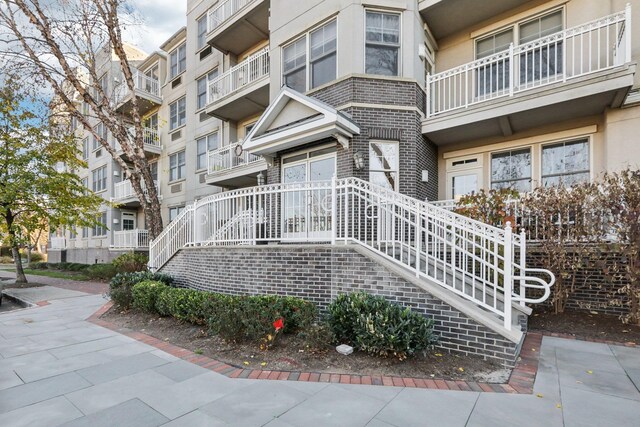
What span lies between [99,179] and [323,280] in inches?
948

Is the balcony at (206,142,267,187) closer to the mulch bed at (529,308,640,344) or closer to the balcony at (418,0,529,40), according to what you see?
the balcony at (418,0,529,40)

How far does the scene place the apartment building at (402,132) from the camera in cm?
570

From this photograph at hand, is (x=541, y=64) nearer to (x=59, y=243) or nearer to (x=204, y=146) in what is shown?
(x=204, y=146)

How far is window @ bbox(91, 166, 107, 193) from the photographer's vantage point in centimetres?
2284

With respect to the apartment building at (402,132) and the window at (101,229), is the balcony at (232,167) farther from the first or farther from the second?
the window at (101,229)

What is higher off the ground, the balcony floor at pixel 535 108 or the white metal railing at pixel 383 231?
the balcony floor at pixel 535 108

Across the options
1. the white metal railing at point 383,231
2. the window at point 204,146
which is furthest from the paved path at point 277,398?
the window at point 204,146

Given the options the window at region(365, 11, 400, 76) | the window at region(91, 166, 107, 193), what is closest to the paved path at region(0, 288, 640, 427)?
the window at region(365, 11, 400, 76)

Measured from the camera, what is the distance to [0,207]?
1193cm

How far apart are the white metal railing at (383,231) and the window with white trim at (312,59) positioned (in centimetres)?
411

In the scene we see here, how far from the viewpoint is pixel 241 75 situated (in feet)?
41.7

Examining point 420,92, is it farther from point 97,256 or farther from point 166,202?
point 97,256

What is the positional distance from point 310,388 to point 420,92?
8.01m

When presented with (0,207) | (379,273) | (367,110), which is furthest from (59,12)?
(379,273)
